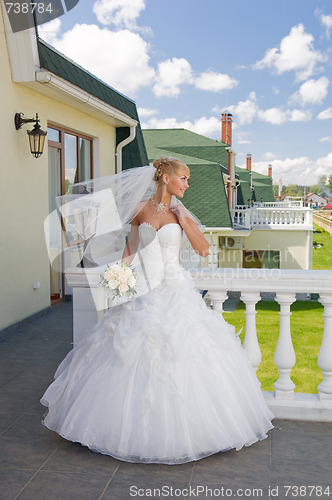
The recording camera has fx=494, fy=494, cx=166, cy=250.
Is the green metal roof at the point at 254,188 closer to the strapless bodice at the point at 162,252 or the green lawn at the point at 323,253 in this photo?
the green lawn at the point at 323,253

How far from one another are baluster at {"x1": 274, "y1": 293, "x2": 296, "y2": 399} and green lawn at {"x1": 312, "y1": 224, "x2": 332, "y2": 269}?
95.8ft

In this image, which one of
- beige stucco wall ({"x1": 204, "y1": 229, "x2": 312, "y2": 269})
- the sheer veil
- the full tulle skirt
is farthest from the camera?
beige stucco wall ({"x1": 204, "y1": 229, "x2": 312, "y2": 269})

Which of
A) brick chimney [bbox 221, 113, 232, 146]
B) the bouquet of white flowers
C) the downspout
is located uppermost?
brick chimney [bbox 221, 113, 232, 146]

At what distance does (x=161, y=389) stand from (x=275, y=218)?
2037 centimetres

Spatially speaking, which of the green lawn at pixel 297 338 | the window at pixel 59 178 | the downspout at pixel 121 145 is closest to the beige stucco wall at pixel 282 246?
the green lawn at pixel 297 338

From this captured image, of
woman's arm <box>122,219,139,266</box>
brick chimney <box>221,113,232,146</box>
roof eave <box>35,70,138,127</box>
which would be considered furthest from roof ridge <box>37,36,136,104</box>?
brick chimney <box>221,113,232,146</box>

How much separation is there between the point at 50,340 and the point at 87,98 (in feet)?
13.5

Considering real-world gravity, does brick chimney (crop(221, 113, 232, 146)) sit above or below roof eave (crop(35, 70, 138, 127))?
above

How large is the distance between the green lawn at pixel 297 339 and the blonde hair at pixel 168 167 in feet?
13.6

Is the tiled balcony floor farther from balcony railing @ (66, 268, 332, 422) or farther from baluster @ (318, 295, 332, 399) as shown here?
baluster @ (318, 295, 332, 399)

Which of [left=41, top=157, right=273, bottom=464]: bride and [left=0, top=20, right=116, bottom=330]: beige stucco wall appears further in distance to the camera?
[left=0, top=20, right=116, bottom=330]: beige stucco wall

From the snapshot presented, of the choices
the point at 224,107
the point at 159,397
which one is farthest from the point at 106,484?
the point at 224,107

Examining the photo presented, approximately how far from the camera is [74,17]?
299 inches

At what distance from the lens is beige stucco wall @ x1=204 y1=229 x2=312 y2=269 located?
22094 millimetres
